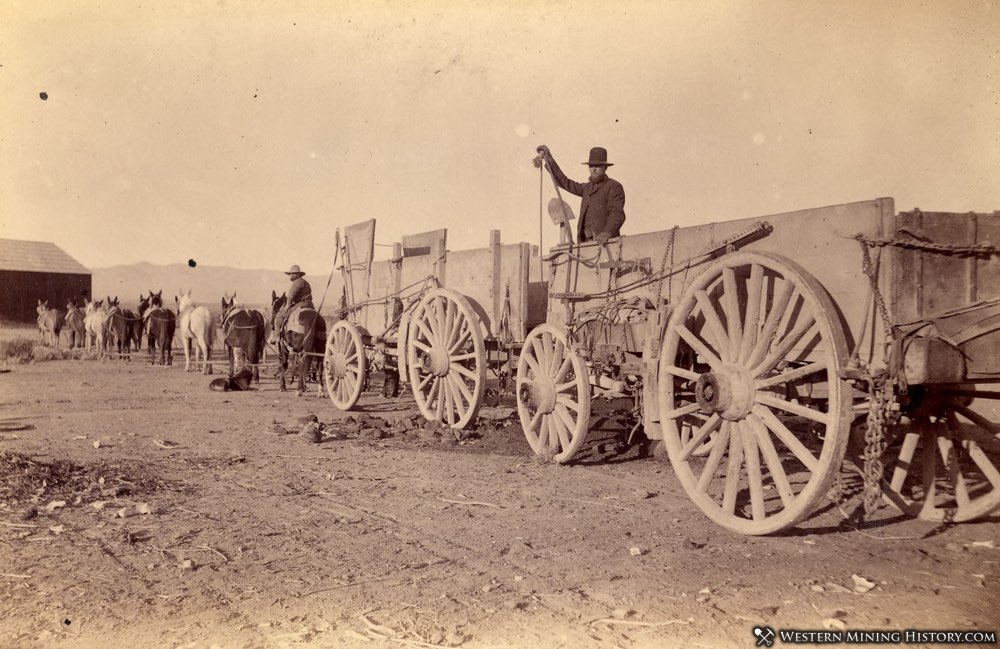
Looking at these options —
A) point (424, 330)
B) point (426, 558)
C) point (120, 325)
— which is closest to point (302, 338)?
point (424, 330)

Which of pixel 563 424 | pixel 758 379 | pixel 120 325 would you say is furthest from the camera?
pixel 120 325

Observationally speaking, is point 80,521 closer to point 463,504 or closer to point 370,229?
point 463,504

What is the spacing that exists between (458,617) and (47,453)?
5.37 m

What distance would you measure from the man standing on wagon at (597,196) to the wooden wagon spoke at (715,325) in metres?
2.85

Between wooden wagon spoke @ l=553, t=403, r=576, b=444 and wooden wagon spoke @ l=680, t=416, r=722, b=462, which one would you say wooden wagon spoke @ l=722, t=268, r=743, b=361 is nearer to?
wooden wagon spoke @ l=680, t=416, r=722, b=462

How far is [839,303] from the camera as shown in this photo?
4.17 meters

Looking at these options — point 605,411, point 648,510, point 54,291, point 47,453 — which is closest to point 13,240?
point 54,291

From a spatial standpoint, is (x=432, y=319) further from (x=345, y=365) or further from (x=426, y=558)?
(x=426, y=558)

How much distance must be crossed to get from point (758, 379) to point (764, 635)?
5.49 feet

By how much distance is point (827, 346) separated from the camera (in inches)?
147

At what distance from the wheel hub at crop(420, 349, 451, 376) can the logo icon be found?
548cm

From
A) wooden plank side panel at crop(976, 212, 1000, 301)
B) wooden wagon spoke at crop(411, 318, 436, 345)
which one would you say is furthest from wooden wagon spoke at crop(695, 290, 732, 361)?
wooden wagon spoke at crop(411, 318, 436, 345)

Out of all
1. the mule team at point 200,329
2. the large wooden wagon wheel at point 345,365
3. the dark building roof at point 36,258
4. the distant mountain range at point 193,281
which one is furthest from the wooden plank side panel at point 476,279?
the distant mountain range at point 193,281

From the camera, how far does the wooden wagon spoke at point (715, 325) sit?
4.48 metres
